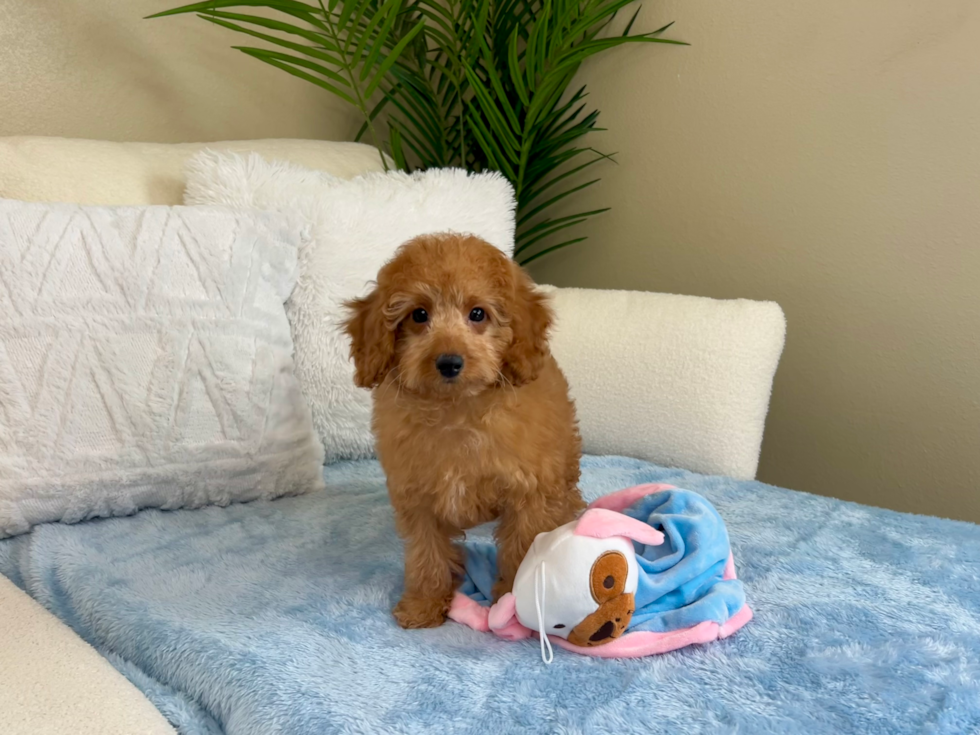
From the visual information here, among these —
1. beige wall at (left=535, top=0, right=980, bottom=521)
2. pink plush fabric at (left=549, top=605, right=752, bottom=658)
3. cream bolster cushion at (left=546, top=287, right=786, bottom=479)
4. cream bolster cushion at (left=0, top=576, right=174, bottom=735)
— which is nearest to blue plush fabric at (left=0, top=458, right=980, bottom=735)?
pink plush fabric at (left=549, top=605, right=752, bottom=658)

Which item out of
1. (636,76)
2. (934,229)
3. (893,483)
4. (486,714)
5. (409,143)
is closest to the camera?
(486,714)

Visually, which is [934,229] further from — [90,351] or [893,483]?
[90,351]

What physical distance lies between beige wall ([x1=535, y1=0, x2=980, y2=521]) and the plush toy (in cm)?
102

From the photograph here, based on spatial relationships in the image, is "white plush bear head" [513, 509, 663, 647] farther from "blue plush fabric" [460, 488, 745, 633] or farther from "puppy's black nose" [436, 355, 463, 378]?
"puppy's black nose" [436, 355, 463, 378]

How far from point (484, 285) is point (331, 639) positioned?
0.64 metres

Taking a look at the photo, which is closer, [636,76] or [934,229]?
[934,229]

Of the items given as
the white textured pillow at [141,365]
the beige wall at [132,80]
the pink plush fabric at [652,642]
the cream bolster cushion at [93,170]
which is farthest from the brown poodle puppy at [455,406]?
the beige wall at [132,80]

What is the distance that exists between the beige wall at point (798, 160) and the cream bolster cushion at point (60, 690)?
166 cm

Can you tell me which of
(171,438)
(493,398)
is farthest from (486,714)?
(171,438)

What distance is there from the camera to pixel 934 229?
79.0 inches

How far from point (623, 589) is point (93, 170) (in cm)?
156

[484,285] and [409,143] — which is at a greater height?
[409,143]

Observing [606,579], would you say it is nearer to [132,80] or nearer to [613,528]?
[613,528]

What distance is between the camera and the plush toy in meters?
1.23
